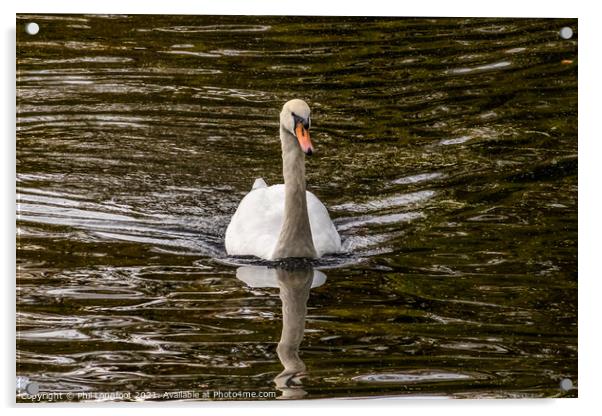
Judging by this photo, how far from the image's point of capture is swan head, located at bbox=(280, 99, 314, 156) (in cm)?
937

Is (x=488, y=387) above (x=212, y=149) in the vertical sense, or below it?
below

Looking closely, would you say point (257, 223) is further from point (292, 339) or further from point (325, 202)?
point (292, 339)

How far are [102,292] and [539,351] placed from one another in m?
2.11

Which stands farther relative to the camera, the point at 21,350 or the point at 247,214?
the point at 247,214

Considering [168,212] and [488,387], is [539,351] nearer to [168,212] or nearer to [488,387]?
[488,387]

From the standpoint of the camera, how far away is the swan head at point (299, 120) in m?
9.37

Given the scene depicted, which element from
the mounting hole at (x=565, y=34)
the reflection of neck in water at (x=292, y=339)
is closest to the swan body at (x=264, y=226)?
A: the reflection of neck in water at (x=292, y=339)

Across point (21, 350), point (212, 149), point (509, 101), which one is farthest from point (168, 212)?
point (509, 101)

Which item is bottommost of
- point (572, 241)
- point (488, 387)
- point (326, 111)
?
point (488, 387)

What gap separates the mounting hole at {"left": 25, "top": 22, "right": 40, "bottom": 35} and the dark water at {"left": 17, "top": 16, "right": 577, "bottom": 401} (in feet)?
0.12

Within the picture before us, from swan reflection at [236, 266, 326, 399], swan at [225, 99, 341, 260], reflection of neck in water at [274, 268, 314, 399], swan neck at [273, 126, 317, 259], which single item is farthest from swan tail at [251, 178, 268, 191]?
reflection of neck in water at [274, 268, 314, 399]

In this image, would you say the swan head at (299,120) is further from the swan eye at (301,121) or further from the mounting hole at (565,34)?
the mounting hole at (565,34)

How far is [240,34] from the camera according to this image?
9.31m

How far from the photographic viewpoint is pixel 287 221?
391 inches
